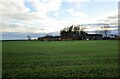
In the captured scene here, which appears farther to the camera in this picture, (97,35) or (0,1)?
(97,35)

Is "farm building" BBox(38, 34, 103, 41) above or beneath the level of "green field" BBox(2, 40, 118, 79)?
above

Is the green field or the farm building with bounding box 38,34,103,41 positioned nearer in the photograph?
the green field

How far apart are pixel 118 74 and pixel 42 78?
9.29ft

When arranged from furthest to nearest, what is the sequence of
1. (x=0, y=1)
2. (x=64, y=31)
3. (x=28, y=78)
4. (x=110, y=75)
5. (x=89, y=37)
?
(x=89, y=37) < (x=64, y=31) < (x=0, y=1) < (x=110, y=75) < (x=28, y=78)

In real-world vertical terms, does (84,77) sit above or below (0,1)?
below

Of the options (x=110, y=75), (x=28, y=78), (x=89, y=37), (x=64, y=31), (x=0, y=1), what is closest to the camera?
(x=28, y=78)

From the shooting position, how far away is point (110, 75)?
823 centimetres

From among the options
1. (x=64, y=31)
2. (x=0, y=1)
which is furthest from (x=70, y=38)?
(x=0, y=1)

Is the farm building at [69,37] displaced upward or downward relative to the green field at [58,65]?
upward

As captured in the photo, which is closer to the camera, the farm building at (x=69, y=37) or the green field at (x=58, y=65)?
the green field at (x=58, y=65)

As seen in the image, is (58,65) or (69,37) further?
(69,37)

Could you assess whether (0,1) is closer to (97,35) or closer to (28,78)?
(28,78)

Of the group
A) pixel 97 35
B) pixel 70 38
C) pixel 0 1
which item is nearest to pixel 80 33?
pixel 70 38

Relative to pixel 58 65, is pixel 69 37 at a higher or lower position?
higher
